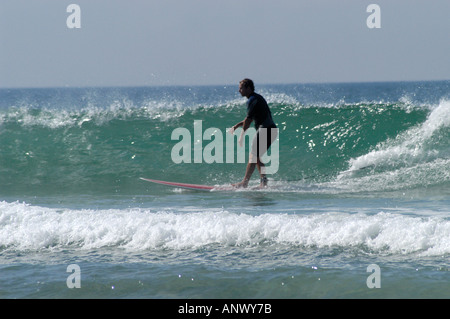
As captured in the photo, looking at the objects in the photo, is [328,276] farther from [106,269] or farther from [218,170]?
[218,170]

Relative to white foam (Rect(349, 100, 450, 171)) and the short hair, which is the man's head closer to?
the short hair

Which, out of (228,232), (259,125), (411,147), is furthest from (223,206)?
(411,147)

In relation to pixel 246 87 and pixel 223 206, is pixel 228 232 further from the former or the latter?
pixel 246 87

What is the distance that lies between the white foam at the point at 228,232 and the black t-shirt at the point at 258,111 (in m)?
2.86

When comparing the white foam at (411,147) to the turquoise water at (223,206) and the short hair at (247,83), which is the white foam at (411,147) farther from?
the short hair at (247,83)

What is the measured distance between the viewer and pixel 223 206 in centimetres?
739

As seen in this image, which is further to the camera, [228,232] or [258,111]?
[258,111]

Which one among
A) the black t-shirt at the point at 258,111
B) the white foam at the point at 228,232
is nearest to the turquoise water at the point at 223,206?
the white foam at the point at 228,232

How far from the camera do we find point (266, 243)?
5438 mm

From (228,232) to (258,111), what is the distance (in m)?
3.60

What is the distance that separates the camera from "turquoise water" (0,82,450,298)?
443cm

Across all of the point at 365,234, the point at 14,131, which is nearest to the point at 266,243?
the point at 365,234

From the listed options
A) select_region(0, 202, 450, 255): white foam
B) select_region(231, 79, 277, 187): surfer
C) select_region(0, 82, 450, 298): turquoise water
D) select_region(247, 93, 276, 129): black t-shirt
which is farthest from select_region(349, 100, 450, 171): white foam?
select_region(0, 202, 450, 255): white foam

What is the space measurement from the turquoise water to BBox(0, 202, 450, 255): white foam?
0.05 feet
